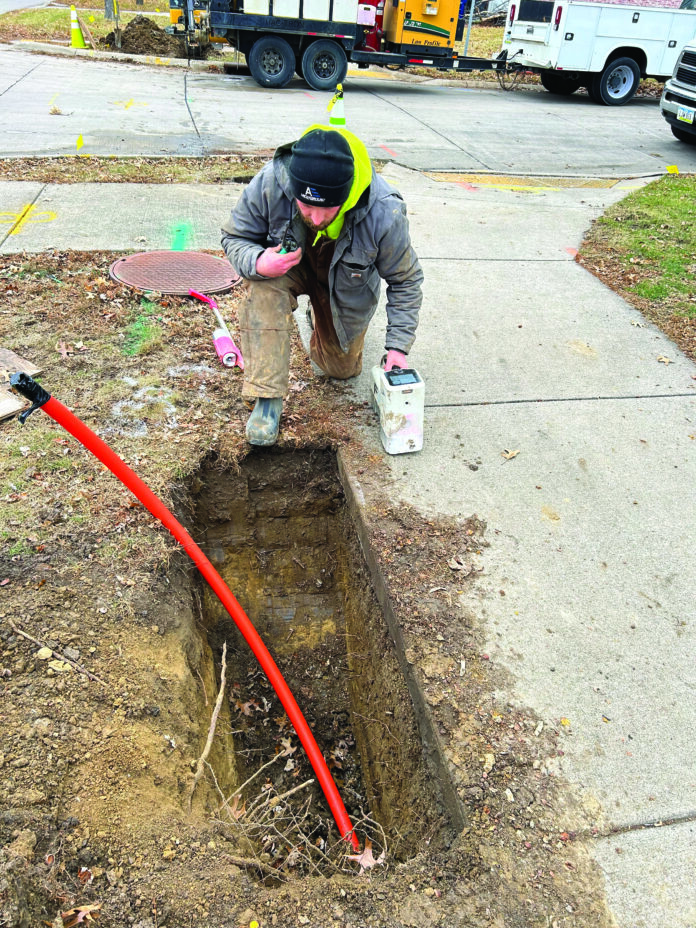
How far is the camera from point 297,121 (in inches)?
378

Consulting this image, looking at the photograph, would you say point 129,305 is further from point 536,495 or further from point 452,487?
point 536,495

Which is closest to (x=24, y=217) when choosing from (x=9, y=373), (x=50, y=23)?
(x=9, y=373)

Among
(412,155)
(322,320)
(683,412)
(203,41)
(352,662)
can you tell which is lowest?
(352,662)

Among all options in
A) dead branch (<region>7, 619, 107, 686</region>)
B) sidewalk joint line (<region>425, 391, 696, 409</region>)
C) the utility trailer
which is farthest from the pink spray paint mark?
dead branch (<region>7, 619, 107, 686</region>)

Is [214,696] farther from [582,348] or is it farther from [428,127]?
[428,127]

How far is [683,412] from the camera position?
3.78 metres

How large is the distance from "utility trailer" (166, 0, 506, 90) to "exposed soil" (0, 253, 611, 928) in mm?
9601

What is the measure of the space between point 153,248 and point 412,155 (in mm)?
4404

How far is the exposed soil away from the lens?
1799 mm

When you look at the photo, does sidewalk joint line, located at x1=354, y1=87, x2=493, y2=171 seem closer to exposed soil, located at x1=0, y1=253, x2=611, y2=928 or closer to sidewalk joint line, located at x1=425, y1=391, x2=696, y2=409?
sidewalk joint line, located at x1=425, y1=391, x2=696, y2=409

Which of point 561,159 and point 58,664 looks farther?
point 561,159

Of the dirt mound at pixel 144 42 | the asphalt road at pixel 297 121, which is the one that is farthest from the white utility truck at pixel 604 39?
the dirt mound at pixel 144 42

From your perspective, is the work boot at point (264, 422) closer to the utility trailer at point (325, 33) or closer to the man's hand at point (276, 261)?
the man's hand at point (276, 261)

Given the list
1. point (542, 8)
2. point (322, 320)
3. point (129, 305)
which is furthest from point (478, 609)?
point (542, 8)
